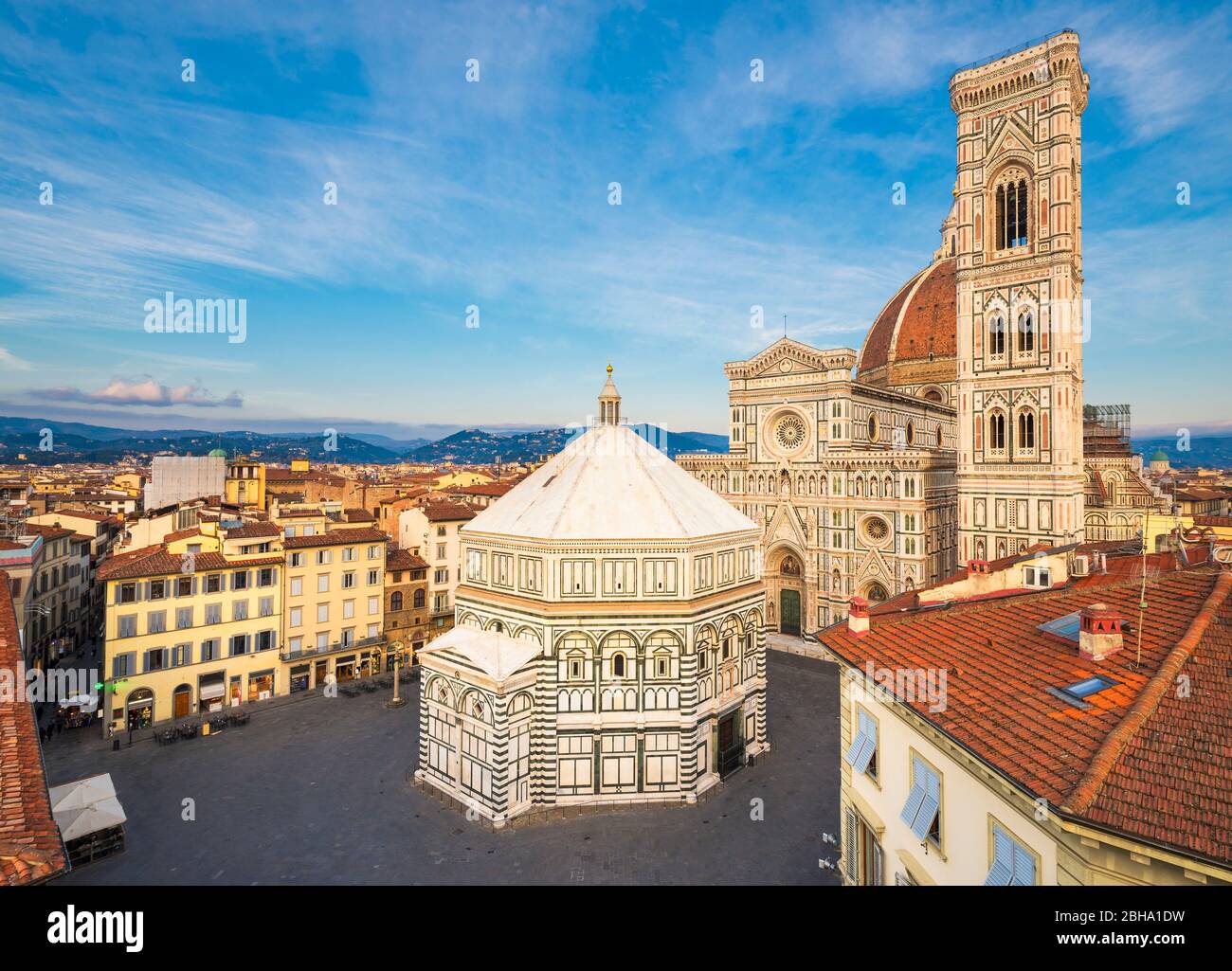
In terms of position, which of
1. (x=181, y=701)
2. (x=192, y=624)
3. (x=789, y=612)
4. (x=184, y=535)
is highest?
(x=184, y=535)

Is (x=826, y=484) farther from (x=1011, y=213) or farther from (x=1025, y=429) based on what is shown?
(x=1011, y=213)

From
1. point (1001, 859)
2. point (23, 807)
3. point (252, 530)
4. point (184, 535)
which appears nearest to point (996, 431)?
point (1001, 859)

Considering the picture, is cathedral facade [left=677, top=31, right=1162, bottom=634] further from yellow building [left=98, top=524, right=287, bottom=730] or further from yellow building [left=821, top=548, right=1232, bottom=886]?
yellow building [left=98, top=524, right=287, bottom=730]

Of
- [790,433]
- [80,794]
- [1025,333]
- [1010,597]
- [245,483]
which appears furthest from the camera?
[245,483]

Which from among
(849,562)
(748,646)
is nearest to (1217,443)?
(849,562)

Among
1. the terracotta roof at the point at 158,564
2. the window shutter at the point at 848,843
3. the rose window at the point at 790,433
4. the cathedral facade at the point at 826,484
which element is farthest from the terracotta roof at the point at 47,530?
the rose window at the point at 790,433

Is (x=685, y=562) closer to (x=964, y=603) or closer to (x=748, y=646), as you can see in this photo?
(x=748, y=646)
